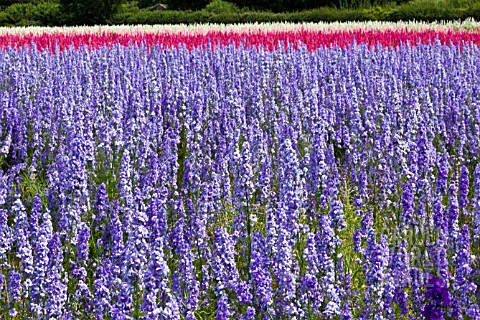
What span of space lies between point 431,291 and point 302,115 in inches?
164

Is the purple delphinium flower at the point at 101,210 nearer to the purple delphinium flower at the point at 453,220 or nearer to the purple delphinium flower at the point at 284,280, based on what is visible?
the purple delphinium flower at the point at 284,280

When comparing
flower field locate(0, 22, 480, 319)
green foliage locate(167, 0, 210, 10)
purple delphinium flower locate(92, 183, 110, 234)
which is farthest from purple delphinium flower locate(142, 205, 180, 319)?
green foliage locate(167, 0, 210, 10)

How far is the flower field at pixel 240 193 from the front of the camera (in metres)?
2.91

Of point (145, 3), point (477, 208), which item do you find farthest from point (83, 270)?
point (145, 3)

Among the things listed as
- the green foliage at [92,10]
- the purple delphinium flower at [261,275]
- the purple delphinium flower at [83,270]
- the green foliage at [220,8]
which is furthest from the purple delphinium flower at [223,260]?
the green foliage at [220,8]

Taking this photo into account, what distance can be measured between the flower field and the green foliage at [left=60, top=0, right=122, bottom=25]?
72.2ft

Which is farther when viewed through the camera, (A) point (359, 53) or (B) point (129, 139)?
(A) point (359, 53)

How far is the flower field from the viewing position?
2910 mm

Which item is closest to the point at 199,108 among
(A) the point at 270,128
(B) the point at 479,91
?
(A) the point at 270,128

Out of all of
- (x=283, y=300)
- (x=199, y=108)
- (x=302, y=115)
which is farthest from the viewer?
(x=302, y=115)

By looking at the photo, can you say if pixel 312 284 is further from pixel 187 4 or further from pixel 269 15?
pixel 187 4

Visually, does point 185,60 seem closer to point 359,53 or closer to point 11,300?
point 359,53

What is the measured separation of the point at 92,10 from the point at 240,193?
28690mm

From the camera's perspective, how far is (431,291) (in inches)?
105
